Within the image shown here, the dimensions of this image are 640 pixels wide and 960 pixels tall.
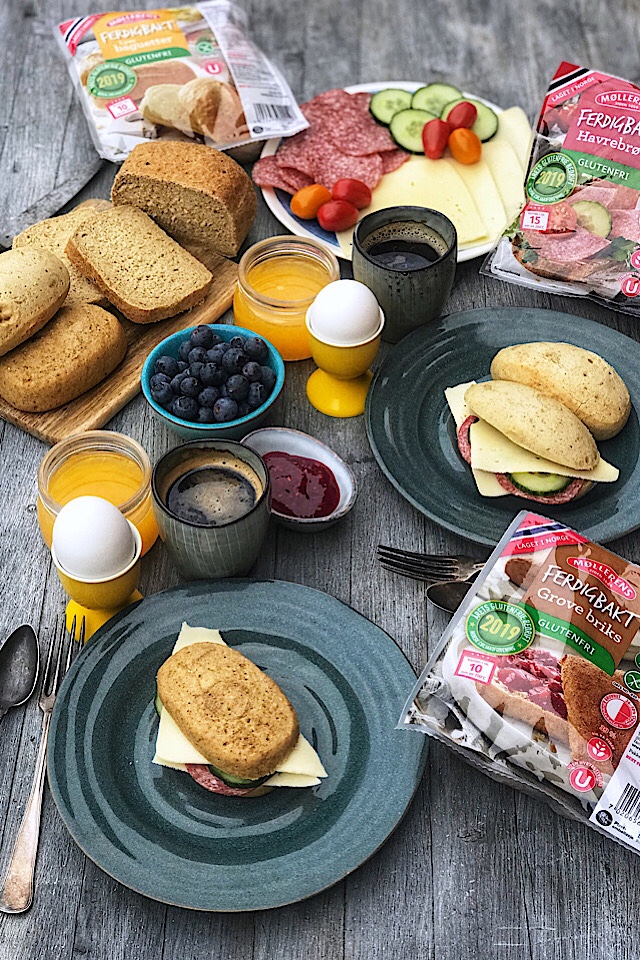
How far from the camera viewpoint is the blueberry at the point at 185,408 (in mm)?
1979

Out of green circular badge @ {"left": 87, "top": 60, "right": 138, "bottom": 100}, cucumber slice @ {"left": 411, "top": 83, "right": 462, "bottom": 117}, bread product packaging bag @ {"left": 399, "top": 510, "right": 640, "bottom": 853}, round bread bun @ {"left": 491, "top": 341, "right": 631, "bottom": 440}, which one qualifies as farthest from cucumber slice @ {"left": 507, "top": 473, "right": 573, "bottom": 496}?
green circular badge @ {"left": 87, "top": 60, "right": 138, "bottom": 100}

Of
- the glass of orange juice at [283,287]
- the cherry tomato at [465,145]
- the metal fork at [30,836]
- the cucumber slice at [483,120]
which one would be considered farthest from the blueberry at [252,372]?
the cucumber slice at [483,120]

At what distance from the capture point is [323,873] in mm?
1414

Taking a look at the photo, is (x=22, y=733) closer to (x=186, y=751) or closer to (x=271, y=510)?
(x=186, y=751)

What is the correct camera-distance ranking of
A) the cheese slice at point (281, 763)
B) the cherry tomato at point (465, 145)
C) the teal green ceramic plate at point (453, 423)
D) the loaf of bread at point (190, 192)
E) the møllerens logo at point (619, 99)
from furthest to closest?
the cherry tomato at point (465, 145) → the loaf of bread at point (190, 192) → the møllerens logo at point (619, 99) → the teal green ceramic plate at point (453, 423) → the cheese slice at point (281, 763)

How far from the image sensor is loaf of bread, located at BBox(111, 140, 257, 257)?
2.41 meters

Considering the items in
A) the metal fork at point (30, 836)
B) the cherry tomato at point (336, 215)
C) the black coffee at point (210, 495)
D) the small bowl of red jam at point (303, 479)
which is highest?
the cherry tomato at point (336, 215)

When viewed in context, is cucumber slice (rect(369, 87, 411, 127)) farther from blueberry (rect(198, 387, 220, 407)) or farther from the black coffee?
the black coffee

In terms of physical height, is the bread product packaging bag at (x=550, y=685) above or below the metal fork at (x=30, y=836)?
above

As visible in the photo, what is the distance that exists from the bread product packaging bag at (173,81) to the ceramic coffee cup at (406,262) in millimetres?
644

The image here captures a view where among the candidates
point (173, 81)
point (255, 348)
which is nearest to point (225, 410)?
point (255, 348)

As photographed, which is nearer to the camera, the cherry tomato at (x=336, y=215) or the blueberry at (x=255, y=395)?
the blueberry at (x=255, y=395)

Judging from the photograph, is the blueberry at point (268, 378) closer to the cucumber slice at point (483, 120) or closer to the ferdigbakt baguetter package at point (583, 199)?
the ferdigbakt baguetter package at point (583, 199)

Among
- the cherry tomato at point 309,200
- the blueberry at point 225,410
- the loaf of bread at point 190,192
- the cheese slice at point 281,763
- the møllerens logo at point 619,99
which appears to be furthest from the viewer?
the cherry tomato at point 309,200
